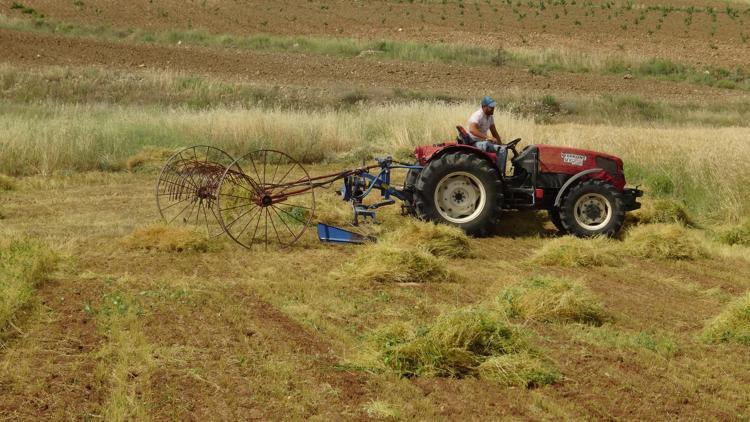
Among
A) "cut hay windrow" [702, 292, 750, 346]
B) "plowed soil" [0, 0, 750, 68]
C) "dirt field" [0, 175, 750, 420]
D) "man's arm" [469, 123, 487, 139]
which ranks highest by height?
"plowed soil" [0, 0, 750, 68]

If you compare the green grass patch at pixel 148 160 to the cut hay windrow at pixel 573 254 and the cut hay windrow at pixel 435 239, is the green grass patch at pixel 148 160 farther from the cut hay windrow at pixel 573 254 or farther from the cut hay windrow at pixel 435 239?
the cut hay windrow at pixel 573 254

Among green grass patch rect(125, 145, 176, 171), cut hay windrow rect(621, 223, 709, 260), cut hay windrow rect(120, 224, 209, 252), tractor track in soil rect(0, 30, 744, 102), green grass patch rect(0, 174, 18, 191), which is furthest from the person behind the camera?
tractor track in soil rect(0, 30, 744, 102)

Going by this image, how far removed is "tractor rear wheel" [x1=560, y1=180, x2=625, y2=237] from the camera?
40.0 ft

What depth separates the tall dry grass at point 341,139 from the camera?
15.0 metres

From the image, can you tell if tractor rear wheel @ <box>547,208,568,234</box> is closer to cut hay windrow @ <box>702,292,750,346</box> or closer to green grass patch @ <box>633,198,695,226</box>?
green grass patch @ <box>633,198,695,226</box>

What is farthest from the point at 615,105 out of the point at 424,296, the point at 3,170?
the point at 424,296

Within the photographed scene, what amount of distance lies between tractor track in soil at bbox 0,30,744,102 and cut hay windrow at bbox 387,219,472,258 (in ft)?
64.0

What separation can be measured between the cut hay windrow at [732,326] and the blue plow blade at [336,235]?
14.5ft

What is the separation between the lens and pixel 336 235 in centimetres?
1138

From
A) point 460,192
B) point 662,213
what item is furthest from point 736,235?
point 460,192

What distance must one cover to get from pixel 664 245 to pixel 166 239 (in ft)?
20.1

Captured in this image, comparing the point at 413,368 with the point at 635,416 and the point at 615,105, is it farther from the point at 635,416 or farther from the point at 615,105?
the point at 615,105

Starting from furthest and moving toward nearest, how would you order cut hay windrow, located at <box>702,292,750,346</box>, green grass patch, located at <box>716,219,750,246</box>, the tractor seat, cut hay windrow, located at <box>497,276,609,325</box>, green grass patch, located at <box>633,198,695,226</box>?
green grass patch, located at <box>633,198,695,226</box>
green grass patch, located at <box>716,219,750,246</box>
the tractor seat
cut hay windrow, located at <box>497,276,609,325</box>
cut hay windrow, located at <box>702,292,750,346</box>

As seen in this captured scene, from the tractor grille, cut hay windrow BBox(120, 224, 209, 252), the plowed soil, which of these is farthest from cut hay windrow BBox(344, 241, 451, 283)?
the plowed soil
